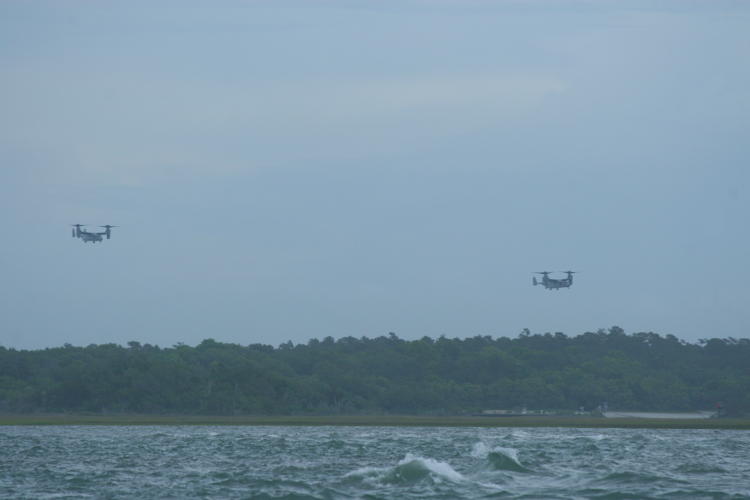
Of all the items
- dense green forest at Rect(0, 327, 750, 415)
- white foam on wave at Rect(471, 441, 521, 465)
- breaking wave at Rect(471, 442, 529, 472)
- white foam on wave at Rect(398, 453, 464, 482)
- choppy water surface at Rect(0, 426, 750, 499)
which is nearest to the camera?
choppy water surface at Rect(0, 426, 750, 499)

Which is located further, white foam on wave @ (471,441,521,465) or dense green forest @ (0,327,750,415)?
dense green forest @ (0,327,750,415)

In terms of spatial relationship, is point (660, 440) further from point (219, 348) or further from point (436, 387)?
point (219, 348)

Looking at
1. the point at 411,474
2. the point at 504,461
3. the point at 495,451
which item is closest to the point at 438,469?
the point at 411,474

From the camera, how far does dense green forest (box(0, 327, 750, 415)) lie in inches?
4710

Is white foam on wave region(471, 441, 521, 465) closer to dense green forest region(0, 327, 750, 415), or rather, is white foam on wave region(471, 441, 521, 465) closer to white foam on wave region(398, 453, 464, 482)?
white foam on wave region(398, 453, 464, 482)

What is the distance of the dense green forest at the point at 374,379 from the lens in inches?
4710

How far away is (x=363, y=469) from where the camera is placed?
40.8 metres

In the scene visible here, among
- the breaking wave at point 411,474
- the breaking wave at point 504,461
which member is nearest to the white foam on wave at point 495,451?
the breaking wave at point 504,461

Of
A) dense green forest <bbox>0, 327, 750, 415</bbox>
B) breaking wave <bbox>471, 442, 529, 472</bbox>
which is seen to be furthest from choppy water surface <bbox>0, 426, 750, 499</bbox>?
dense green forest <bbox>0, 327, 750, 415</bbox>

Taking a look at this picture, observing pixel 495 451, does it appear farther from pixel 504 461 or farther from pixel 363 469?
pixel 363 469

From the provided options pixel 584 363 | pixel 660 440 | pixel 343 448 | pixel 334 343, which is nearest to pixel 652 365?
pixel 584 363

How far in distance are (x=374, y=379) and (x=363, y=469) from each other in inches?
3862

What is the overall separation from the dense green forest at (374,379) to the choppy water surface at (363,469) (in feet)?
178

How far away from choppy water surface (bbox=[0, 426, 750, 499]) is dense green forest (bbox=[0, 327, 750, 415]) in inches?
2140
